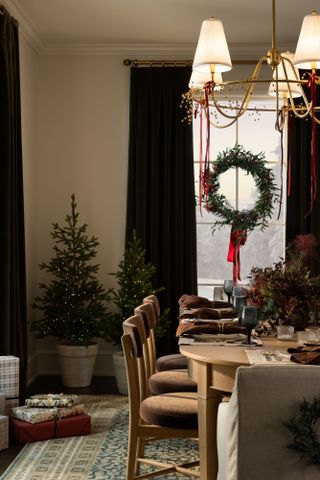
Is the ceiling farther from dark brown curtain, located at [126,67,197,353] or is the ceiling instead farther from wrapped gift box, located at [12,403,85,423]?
wrapped gift box, located at [12,403,85,423]

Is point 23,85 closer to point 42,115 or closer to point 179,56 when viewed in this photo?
point 42,115

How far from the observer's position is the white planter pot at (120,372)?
22.2 feet

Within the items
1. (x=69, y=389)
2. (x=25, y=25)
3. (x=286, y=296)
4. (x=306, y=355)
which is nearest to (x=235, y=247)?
(x=69, y=389)

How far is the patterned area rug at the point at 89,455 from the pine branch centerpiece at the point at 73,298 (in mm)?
1385

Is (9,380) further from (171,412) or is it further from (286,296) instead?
(286,296)

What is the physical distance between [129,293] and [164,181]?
3.77 feet

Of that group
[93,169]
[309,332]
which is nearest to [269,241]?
[93,169]

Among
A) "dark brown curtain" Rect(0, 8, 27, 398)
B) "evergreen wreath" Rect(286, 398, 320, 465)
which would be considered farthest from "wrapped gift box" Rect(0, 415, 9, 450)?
"evergreen wreath" Rect(286, 398, 320, 465)

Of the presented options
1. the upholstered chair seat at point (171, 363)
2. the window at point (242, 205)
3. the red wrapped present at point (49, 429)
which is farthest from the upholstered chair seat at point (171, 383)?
the window at point (242, 205)

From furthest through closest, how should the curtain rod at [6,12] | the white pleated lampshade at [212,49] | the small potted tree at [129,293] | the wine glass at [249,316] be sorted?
the small potted tree at [129,293], the curtain rod at [6,12], the white pleated lampshade at [212,49], the wine glass at [249,316]

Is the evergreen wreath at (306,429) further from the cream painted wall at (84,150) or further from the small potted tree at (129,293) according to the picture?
the cream painted wall at (84,150)

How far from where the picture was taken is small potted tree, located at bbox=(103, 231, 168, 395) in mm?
6914

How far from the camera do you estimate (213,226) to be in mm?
7672

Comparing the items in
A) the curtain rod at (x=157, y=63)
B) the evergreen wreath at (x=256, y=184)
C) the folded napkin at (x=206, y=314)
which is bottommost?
the folded napkin at (x=206, y=314)
